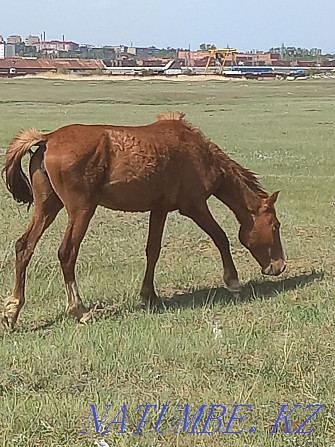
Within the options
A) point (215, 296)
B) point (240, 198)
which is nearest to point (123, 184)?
point (240, 198)

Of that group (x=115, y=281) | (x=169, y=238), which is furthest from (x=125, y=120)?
(x=115, y=281)

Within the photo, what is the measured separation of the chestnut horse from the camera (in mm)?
7066

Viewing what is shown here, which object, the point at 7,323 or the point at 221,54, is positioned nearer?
the point at 7,323

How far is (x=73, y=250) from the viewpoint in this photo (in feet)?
23.5

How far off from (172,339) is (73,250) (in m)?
1.49

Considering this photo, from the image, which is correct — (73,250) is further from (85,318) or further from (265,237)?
(265,237)

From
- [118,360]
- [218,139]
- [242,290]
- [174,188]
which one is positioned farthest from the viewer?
[218,139]

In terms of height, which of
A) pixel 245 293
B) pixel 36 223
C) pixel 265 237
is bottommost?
pixel 245 293

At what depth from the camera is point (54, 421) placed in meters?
4.62

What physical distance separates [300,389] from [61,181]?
304 cm

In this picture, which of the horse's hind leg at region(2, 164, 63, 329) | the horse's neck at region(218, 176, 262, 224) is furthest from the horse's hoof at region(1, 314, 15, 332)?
the horse's neck at region(218, 176, 262, 224)

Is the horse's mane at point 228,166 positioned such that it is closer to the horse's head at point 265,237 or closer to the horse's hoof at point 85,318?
the horse's head at point 265,237

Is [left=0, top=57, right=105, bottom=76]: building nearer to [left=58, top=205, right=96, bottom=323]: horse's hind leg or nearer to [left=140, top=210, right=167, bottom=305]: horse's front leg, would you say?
[left=140, top=210, right=167, bottom=305]: horse's front leg

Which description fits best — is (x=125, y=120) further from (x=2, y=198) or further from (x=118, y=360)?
(x=118, y=360)
